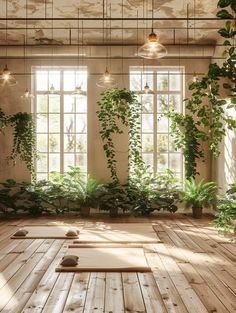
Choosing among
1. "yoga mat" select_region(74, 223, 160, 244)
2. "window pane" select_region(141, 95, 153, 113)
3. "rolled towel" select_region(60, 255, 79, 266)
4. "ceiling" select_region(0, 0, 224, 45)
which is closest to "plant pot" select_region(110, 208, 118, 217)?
"yoga mat" select_region(74, 223, 160, 244)

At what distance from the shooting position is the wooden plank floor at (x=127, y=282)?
3.81 metres

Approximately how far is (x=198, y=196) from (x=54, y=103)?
4467 mm

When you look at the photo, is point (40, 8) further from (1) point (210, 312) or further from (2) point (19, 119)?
(1) point (210, 312)

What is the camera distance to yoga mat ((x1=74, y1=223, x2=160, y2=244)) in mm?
6870

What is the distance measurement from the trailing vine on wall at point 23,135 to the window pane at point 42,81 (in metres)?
1.04

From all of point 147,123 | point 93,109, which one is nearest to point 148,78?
point 147,123

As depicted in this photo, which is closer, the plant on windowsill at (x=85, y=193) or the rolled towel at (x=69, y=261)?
the rolled towel at (x=69, y=261)

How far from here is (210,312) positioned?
364 cm

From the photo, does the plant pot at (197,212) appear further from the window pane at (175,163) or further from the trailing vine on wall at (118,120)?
the trailing vine on wall at (118,120)

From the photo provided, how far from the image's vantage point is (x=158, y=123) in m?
11.1

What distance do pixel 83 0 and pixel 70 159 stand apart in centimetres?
442

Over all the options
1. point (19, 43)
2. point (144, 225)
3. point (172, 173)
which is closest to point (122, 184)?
point (172, 173)

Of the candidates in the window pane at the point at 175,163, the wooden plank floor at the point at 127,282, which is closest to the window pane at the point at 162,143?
the window pane at the point at 175,163

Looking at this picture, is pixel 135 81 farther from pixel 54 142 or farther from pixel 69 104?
pixel 54 142
